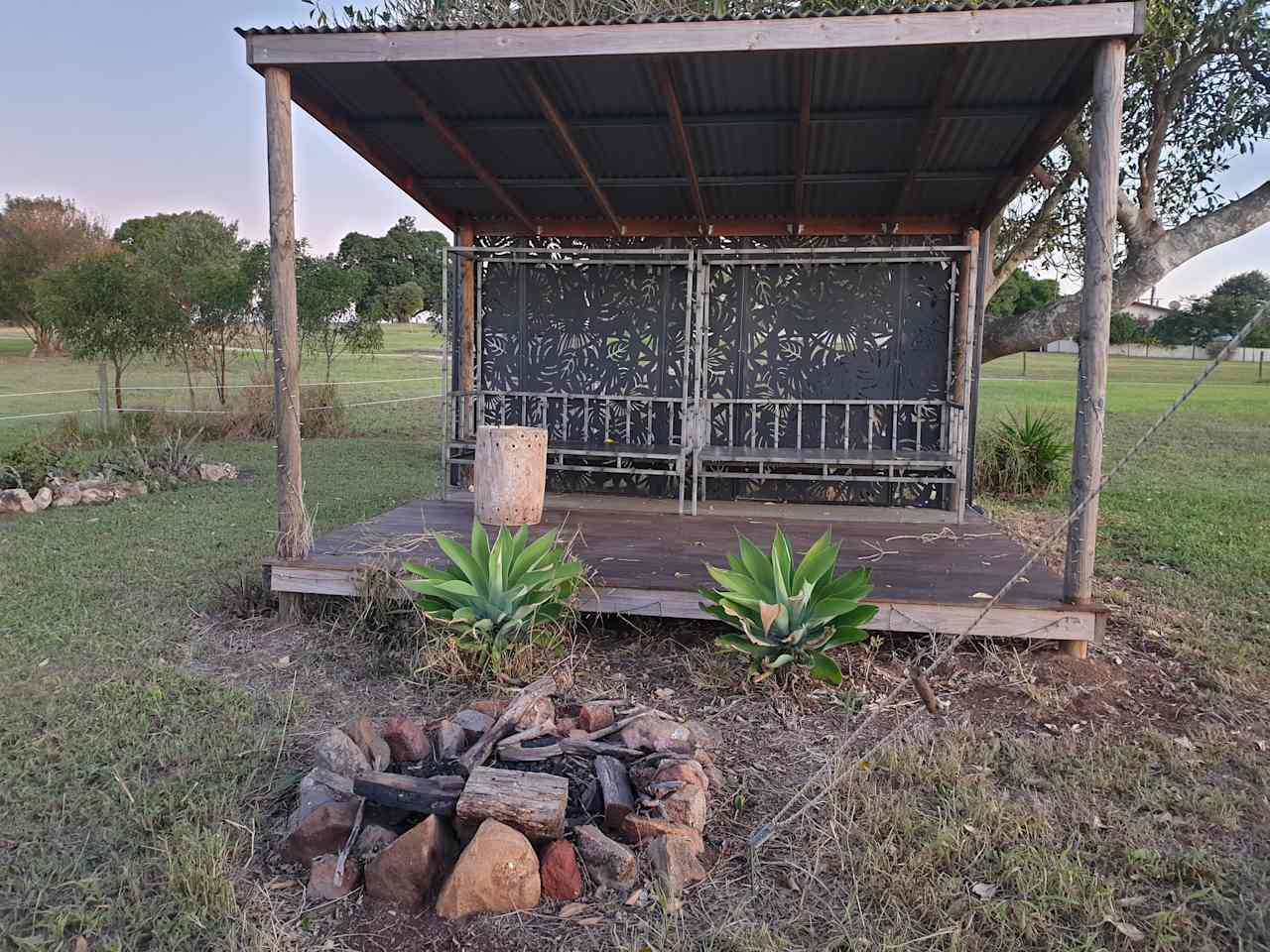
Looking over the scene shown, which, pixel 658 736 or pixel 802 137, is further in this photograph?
pixel 802 137

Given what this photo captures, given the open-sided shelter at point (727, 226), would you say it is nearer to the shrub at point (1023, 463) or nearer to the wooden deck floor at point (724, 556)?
the wooden deck floor at point (724, 556)

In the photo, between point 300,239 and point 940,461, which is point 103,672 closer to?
point 940,461

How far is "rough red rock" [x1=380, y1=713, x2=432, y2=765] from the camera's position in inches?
126

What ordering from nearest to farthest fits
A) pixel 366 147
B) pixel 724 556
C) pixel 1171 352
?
1. pixel 724 556
2. pixel 366 147
3. pixel 1171 352

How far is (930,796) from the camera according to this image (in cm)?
313

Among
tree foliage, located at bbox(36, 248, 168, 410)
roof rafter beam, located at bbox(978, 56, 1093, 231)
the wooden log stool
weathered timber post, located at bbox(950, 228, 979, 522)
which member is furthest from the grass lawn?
tree foliage, located at bbox(36, 248, 168, 410)

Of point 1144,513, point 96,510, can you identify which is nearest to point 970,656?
point 1144,513

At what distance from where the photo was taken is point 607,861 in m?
2.65

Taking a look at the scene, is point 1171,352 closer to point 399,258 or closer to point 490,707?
point 399,258

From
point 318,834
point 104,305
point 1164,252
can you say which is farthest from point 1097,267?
point 104,305

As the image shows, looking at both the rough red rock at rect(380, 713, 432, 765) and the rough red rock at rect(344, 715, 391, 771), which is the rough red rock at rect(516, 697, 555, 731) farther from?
the rough red rock at rect(344, 715, 391, 771)

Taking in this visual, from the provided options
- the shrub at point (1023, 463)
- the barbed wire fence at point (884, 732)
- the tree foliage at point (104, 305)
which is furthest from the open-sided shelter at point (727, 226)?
the tree foliage at point (104, 305)

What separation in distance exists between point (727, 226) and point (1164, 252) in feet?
15.0

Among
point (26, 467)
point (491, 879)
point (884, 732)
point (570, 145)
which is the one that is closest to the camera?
point (491, 879)
